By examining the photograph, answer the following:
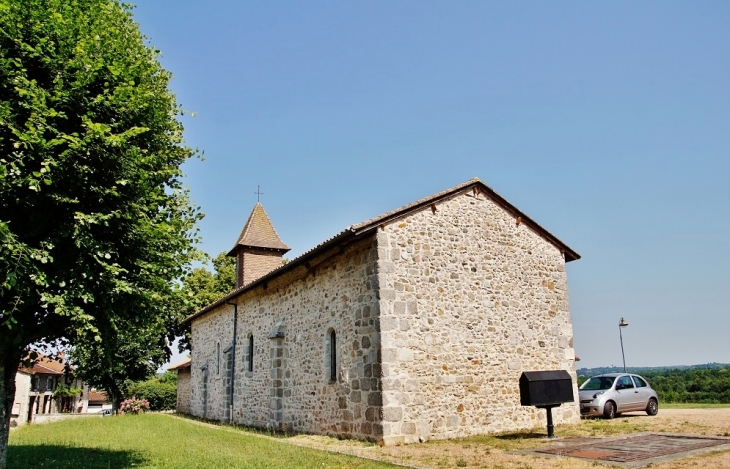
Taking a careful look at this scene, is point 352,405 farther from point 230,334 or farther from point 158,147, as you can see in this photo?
point 230,334

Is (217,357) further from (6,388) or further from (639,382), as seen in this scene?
(639,382)

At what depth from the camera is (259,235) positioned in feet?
87.8

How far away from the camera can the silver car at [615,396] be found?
15.8 metres

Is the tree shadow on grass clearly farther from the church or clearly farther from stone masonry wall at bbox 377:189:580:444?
stone masonry wall at bbox 377:189:580:444

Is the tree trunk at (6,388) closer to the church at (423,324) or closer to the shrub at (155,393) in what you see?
the church at (423,324)

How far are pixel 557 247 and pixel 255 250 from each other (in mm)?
15594

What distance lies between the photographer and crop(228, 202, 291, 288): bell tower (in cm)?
2581

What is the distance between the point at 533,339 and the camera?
14383mm

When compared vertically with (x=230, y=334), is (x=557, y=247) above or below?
above

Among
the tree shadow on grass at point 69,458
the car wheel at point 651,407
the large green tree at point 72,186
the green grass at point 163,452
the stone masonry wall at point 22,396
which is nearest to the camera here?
the large green tree at point 72,186

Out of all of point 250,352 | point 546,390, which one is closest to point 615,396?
point 546,390

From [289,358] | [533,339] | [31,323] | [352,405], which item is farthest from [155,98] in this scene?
[533,339]

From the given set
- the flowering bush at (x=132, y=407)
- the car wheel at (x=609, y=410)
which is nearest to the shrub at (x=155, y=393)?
the flowering bush at (x=132, y=407)

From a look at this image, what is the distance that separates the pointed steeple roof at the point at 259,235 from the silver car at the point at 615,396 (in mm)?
15991
